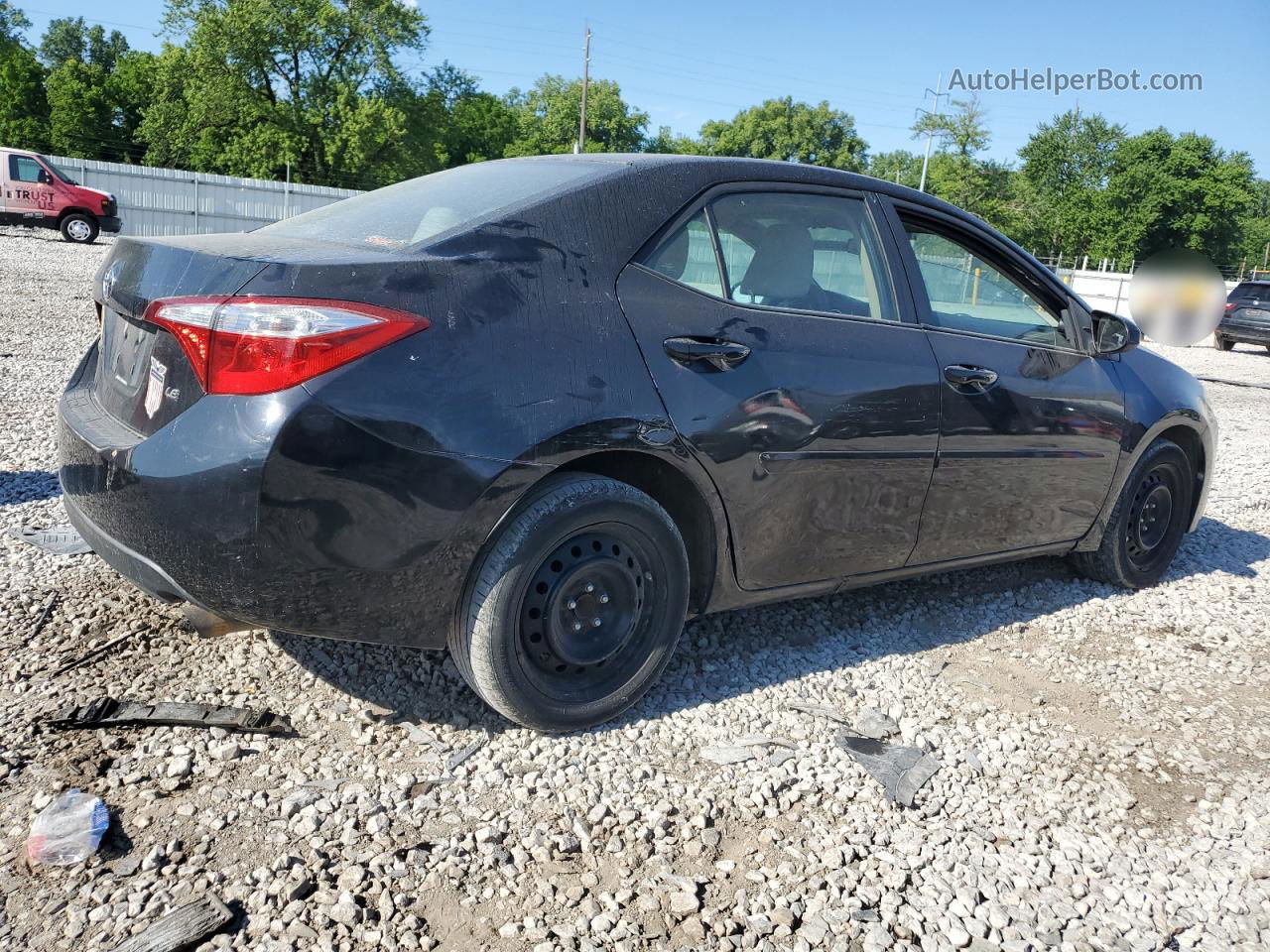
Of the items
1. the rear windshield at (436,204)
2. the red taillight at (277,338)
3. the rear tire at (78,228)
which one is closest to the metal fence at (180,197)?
the rear tire at (78,228)

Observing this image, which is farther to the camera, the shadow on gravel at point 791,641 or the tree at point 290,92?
the tree at point 290,92

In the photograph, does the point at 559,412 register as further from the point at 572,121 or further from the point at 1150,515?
the point at 572,121

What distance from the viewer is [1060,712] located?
→ 349 centimetres

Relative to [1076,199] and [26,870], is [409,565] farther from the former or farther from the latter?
[1076,199]

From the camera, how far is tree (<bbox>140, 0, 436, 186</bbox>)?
52.5 metres

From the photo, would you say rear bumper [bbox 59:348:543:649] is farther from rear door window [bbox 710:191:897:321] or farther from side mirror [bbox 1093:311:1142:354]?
side mirror [bbox 1093:311:1142:354]

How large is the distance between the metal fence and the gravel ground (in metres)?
31.0

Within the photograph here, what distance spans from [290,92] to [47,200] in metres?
34.0

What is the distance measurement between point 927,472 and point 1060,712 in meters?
0.96

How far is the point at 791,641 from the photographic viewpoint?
3885mm

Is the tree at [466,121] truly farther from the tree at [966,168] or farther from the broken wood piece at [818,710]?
Result: the broken wood piece at [818,710]

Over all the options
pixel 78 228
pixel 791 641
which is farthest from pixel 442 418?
pixel 78 228

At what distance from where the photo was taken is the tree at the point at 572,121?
83.0 metres

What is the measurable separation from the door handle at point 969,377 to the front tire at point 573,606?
Answer: 52.0 inches
